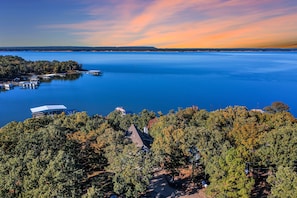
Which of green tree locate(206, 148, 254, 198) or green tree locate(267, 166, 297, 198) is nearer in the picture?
green tree locate(267, 166, 297, 198)

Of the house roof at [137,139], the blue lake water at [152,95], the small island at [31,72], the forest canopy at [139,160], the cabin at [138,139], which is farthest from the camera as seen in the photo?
the small island at [31,72]

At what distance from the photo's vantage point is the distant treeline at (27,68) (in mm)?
101188

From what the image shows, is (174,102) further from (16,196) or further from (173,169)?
(16,196)

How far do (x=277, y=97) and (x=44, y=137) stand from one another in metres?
67.4

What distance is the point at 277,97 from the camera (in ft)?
236

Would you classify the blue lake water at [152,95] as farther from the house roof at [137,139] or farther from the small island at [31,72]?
the house roof at [137,139]

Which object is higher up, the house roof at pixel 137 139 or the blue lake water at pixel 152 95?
the house roof at pixel 137 139

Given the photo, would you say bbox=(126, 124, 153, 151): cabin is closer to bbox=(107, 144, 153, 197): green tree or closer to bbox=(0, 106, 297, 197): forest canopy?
bbox=(0, 106, 297, 197): forest canopy

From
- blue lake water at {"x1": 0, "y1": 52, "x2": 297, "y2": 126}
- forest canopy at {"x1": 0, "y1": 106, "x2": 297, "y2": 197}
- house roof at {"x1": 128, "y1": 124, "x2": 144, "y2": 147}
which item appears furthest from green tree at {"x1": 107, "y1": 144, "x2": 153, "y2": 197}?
blue lake water at {"x1": 0, "y1": 52, "x2": 297, "y2": 126}

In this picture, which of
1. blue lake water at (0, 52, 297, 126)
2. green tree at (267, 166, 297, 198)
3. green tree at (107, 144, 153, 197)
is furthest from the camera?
blue lake water at (0, 52, 297, 126)

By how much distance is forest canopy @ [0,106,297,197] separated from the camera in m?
15.7

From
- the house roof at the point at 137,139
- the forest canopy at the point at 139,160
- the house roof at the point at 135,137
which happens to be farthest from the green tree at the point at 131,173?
the house roof at the point at 135,137

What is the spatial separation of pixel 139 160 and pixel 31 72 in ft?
369

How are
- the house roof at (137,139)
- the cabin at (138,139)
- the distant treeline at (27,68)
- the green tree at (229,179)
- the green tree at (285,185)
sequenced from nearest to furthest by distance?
the green tree at (285,185)
the green tree at (229,179)
the cabin at (138,139)
the house roof at (137,139)
the distant treeline at (27,68)
